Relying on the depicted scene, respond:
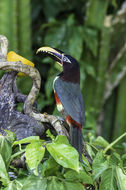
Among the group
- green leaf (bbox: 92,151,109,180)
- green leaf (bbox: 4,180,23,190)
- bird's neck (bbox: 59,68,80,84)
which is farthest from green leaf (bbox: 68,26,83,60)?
green leaf (bbox: 4,180,23,190)

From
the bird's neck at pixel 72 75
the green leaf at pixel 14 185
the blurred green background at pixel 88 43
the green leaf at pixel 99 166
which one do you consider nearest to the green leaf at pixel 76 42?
the blurred green background at pixel 88 43

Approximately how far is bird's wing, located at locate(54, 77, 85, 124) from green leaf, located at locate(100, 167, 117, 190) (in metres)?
0.12

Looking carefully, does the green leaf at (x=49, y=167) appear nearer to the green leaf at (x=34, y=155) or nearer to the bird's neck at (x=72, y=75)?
the green leaf at (x=34, y=155)

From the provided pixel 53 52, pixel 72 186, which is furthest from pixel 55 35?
pixel 72 186

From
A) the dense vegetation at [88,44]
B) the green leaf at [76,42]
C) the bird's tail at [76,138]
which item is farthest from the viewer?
the green leaf at [76,42]

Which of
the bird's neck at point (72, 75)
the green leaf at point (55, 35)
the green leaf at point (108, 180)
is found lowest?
the green leaf at point (108, 180)

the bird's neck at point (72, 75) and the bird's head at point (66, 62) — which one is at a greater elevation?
the bird's head at point (66, 62)

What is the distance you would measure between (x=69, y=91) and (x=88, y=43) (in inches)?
44.2

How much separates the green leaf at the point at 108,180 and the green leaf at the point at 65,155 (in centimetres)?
12

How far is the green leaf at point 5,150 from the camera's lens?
57cm

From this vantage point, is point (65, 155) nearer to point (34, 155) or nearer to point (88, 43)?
point (34, 155)

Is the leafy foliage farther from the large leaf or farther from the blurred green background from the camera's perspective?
the blurred green background

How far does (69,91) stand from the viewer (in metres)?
0.72

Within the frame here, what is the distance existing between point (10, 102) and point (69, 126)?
0.14 m
